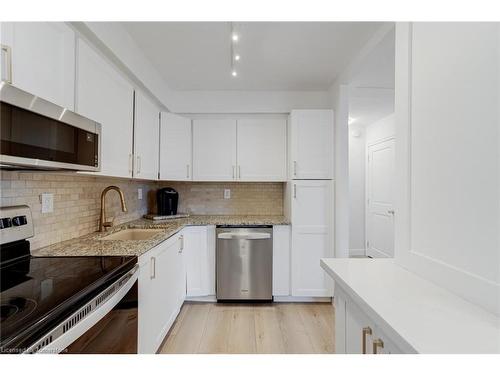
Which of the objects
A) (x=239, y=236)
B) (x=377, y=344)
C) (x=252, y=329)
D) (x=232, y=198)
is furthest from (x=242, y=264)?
(x=377, y=344)

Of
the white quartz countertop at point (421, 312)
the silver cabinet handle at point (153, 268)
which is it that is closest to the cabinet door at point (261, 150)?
the silver cabinet handle at point (153, 268)

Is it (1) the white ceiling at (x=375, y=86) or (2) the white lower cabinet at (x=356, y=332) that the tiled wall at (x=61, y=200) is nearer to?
(2) the white lower cabinet at (x=356, y=332)

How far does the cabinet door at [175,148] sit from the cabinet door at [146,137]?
0.08 meters

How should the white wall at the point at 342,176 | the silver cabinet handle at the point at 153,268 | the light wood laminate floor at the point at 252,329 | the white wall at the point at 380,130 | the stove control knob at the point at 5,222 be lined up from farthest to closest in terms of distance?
the white wall at the point at 380,130 < the white wall at the point at 342,176 < the light wood laminate floor at the point at 252,329 < the silver cabinet handle at the point at 153,268 < the stove control knob at the point at 5,222

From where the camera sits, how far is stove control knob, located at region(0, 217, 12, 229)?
1.20 meters

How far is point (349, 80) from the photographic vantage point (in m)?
2.48

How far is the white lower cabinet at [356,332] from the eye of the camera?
70cm

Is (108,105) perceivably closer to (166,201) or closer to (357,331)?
(166,201)

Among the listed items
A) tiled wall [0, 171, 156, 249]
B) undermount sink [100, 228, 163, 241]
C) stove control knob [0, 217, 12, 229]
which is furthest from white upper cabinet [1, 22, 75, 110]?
undermount sink [100, 228, 163, 241]

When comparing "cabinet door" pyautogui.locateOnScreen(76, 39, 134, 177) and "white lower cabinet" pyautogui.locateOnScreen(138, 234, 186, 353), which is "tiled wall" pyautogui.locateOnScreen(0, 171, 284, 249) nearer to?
"cabinet door" pyautogui.locateOnScreen(76, 39, 134, 177)

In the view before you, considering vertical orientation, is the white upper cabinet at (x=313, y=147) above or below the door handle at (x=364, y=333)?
above

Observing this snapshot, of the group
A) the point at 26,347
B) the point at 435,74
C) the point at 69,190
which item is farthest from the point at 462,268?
the point at 69,190

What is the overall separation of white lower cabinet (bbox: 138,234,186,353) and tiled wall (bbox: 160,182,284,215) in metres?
0.89

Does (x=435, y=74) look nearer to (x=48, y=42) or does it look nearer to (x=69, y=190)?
(x=48, y=42)
